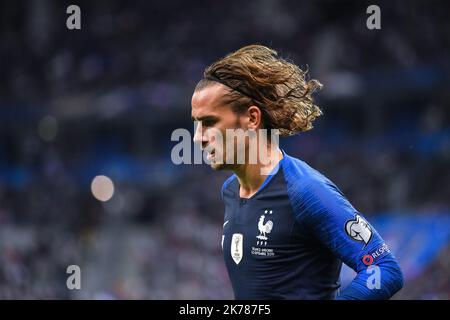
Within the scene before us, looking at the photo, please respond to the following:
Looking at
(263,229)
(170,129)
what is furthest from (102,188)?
(263,229)

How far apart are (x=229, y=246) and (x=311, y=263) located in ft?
1.31

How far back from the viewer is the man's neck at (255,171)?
3.39 meters

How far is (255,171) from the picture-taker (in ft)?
11.2

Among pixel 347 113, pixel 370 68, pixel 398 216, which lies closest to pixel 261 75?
pixel 398 216

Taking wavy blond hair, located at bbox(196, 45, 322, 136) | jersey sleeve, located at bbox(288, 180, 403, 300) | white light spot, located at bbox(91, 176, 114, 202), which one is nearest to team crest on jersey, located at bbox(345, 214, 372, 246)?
jersey sleeve, located at bbox(288, 180, 403, 300)

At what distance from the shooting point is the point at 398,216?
41.6 feet

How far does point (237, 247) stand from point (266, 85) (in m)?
0.70

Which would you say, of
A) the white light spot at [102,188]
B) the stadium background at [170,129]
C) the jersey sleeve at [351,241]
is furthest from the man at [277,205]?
the white light spot at [102,188]

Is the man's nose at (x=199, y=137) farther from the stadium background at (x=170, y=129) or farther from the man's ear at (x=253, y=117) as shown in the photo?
the stadium background at (x=170, y=129)

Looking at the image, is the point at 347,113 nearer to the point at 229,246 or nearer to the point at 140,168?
the point at 140,168

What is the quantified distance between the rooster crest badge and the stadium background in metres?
5.24

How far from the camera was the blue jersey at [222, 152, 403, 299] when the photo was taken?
303cm
